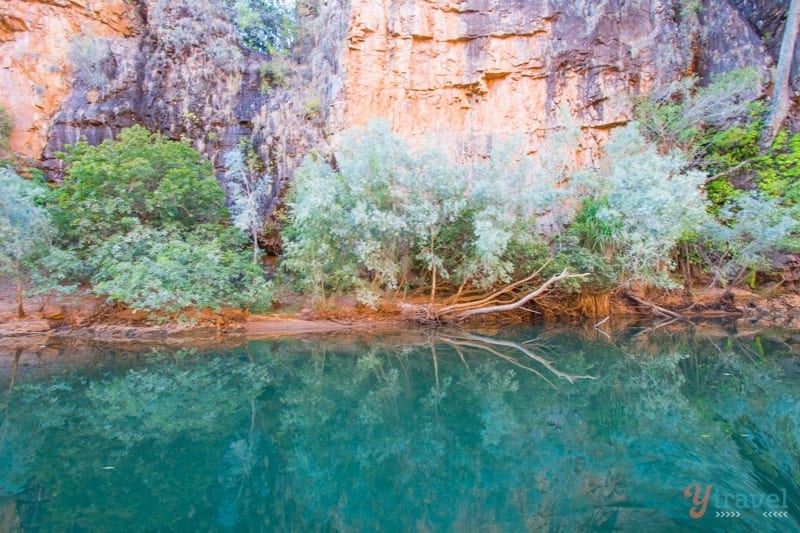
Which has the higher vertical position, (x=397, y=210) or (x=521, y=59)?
(x=521, y=59)

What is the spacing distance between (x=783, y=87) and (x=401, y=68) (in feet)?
43.2

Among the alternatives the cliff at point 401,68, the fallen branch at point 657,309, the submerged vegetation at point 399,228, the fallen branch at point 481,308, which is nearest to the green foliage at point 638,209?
the submerged vegetation at point 399,228

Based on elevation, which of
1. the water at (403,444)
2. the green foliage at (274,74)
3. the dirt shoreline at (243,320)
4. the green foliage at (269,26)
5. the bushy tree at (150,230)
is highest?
the green foliage at (269,26)

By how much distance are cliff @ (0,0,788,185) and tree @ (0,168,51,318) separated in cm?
593

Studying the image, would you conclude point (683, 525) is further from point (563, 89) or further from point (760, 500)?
point (563, 89)

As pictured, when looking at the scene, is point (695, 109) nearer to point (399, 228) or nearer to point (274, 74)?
point (399, 228)

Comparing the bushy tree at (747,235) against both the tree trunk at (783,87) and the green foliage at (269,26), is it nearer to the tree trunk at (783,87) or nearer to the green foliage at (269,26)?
the tree trunk at (783,87)

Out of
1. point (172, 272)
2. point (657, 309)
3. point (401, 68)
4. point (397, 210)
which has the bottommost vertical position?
point (657, 309)

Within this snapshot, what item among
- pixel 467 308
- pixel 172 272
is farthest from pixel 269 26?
pixel 467 308

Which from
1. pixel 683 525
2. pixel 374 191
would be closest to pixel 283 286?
pixel 374 191

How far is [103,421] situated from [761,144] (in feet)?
63.9

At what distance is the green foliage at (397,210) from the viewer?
34.4ft

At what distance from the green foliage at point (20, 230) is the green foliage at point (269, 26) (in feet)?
39.5

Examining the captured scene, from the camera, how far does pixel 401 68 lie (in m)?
15.4
